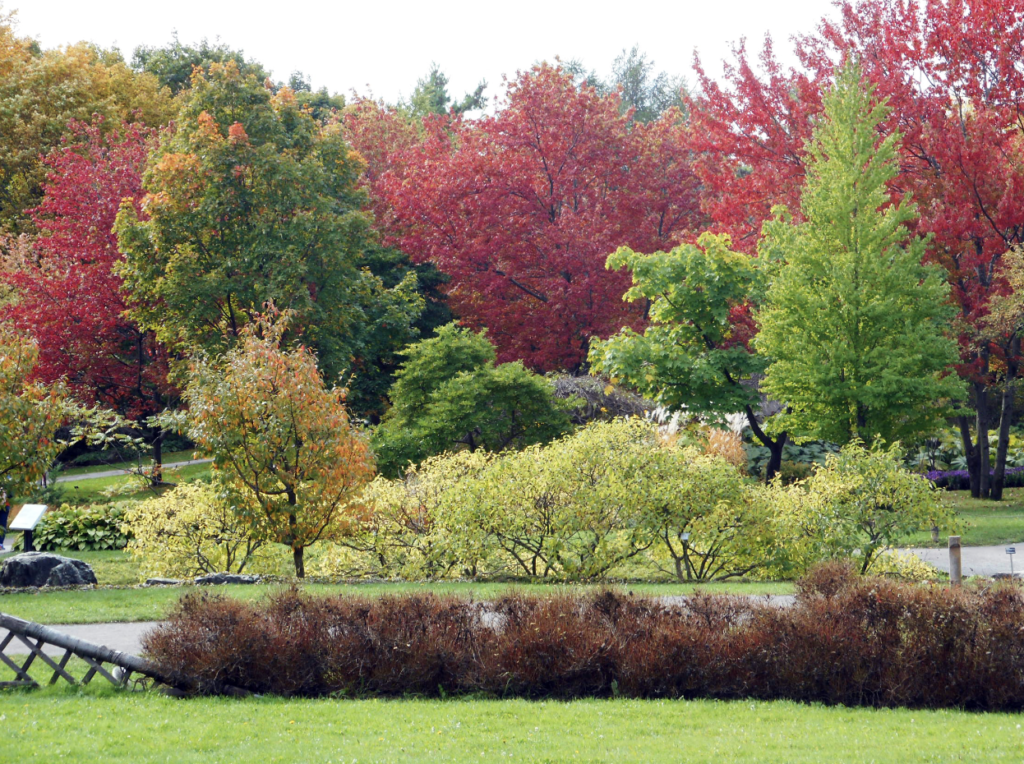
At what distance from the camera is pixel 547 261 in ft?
89.9

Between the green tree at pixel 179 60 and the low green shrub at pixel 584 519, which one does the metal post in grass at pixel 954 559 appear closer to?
the low green shrub at pixel 584 519

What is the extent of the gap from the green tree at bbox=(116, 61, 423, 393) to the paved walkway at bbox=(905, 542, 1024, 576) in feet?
45.5

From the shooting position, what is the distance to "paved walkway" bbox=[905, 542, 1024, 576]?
15062 mm

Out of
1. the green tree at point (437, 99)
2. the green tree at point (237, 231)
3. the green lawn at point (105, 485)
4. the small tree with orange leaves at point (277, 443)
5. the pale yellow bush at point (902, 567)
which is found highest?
the green tree at point (437, 99)

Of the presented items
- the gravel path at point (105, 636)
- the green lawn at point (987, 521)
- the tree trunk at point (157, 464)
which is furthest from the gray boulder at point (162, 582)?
the green lawn at point (987, 521)

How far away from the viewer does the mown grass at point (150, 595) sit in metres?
11.3

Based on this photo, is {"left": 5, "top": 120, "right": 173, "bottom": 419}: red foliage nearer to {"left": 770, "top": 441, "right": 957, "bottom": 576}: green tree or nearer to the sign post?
the sign post

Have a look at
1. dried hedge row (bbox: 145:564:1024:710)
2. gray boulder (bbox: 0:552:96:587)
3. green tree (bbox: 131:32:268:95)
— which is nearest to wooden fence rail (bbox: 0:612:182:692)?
dried hedge row (bbox: 145:564:1024:710)

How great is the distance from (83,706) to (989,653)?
7.39m

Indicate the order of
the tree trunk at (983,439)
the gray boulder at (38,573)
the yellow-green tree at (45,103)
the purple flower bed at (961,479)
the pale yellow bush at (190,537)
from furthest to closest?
the yellow-green tree at (45,103)
the purple flower bed at (961,479)
the tree trunk at (983,439)
the pale yellow bush at (190,537)
the gray boulder at (38,573)

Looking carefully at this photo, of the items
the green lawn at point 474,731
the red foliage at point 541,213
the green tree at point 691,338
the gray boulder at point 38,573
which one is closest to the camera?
the green lawn at point 474,731

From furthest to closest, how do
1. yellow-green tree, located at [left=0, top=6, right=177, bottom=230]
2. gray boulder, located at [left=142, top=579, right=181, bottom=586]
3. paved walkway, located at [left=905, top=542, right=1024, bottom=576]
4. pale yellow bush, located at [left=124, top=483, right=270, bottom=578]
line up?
yellow-green tree, located at [left=0, top=6, right=177, bottom=230], pale yellow bush, located at [left=124, top=483, right=270, bottom=578], paved walkway, located at [left=905, top=542, right=1024, bottom=576], gray boulder, located at [left=142, top=579, right=181, bottom=586]

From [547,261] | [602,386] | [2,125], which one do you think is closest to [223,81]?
[547,261]

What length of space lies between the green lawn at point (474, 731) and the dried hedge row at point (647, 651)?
1.09ft
